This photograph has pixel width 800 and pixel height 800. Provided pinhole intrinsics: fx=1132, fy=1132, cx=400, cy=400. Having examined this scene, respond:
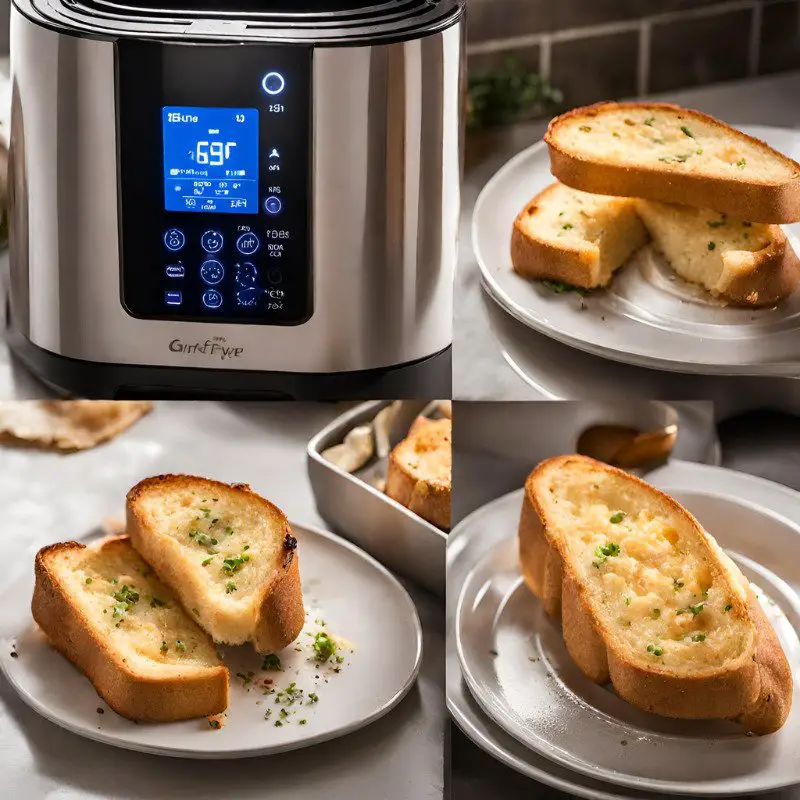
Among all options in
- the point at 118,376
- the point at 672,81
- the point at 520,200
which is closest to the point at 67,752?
the point at 118,376

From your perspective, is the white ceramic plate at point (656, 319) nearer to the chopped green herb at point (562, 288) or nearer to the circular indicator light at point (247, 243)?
the chopped green herb at point (562, 288)

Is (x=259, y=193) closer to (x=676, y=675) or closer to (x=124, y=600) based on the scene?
(x=124, y=600)

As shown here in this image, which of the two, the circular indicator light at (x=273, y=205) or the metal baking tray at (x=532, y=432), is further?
the metal baking tray at (x=532, y=432)

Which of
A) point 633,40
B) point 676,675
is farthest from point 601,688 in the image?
point 633,40

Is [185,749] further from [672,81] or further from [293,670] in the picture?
[672,81]

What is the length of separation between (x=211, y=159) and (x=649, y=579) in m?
0.51

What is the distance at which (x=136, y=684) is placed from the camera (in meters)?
0.88

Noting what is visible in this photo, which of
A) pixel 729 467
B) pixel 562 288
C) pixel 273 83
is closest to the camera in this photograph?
pixel 273 83

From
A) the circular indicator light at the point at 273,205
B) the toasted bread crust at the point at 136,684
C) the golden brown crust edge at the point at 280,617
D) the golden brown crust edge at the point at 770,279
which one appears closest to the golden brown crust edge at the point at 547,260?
the golden brown crust edge at the point at 770,279

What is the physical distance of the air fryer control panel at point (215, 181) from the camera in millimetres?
852

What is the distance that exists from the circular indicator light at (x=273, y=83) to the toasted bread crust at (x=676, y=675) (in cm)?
45

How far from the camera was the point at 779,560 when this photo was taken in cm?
102

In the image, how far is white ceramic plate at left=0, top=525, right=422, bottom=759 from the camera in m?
0.89

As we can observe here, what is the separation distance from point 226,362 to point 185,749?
0.31 m
